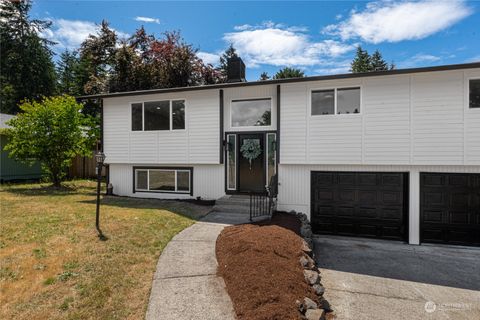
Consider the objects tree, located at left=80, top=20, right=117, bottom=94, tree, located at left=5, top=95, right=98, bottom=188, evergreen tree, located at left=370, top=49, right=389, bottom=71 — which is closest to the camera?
tree, located at left=5, top=95, right=98, bottom=188

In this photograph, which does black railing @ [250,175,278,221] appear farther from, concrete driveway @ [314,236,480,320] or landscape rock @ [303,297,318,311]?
landscape rock @ [303,297,318,311]

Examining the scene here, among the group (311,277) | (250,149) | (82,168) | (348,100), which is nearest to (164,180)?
(250,149)

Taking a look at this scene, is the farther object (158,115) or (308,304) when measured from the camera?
(158,115)

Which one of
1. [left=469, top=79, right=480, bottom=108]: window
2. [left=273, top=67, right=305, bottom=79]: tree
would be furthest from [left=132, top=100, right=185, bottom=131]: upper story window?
[left=273, top=67, right=305, bottom=79]: tree

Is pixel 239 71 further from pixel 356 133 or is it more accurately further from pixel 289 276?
pixel 289 276

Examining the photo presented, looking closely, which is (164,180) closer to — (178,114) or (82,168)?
(178,114)

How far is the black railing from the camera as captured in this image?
25.6 feet

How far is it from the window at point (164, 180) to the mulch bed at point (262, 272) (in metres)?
4.59

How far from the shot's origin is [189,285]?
388 centimetres

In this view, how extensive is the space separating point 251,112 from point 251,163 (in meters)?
1.79

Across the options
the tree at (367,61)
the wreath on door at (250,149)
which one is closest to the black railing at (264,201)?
the wreath on door at (250,149)

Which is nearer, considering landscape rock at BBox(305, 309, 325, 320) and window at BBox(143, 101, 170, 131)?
landscape rock at BBox(305, 309, 325, 320)

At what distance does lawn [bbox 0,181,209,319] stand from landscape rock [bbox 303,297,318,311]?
6.71 feet

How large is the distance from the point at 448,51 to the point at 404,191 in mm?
6986
